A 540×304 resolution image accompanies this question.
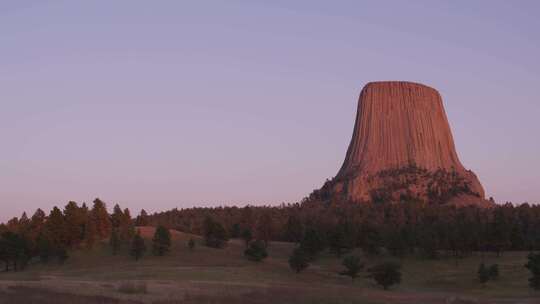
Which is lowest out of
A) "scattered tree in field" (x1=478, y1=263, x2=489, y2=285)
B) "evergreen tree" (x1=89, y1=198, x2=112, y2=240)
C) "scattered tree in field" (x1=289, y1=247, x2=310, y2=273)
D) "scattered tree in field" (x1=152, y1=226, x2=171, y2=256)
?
"scattered tree in field" (x1=478, y1=263, x2=489, y2=285)

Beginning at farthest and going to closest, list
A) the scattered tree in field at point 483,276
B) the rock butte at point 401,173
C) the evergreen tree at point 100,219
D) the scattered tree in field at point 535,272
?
the rock butte at point 401,173 → the evergreen tree at point 100,219 → the scattered tree in field at point 483,276 → the scattered tree in field at point 535,272

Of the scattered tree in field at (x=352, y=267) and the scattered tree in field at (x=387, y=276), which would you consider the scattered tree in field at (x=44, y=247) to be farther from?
the scattered tree in field at (x=387, y=276)

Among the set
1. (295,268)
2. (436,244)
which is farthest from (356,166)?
(295,268)

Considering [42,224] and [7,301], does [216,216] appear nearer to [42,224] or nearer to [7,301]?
[42,224]

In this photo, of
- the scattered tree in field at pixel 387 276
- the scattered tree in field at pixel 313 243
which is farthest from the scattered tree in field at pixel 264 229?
the scattered tree in field at pixel 387 276

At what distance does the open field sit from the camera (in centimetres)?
3457

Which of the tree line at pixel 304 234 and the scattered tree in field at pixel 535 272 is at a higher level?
the tree line at pixel 304 234

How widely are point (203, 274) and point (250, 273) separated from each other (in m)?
8.13

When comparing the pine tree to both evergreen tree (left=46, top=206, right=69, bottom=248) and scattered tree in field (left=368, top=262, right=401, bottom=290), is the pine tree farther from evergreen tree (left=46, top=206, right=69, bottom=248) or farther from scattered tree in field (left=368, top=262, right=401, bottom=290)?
scattered tree in field (left=368, top=262, right=401, bottom=290)

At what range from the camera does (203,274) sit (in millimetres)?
65812

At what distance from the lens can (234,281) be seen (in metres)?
58.3

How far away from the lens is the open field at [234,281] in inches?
1361

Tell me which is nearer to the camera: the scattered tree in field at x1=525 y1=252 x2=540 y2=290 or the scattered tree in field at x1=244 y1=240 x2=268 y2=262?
the scattered tree in field at x1=525 y1=252 x2=540 y2=290

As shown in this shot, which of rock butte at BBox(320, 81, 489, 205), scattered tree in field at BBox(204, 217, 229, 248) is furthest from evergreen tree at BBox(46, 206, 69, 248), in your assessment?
rock butte at BBox(320, 81, 489, 205)
